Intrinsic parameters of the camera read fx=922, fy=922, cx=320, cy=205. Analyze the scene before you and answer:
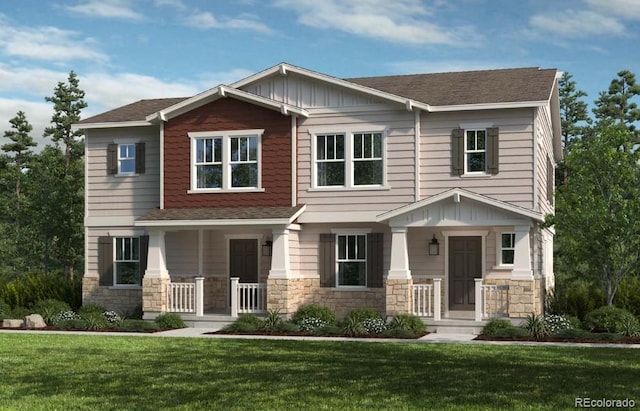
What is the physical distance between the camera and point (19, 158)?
51.9 meters

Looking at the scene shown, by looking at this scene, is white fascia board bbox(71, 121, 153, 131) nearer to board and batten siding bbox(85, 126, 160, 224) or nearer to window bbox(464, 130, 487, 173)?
board and batten siding bbox(85, 126, 160, 224)

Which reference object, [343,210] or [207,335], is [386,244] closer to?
[343,210]

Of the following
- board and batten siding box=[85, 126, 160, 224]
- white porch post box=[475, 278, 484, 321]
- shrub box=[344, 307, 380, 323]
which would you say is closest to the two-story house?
white porch post box=[475, 278, 484, 321]

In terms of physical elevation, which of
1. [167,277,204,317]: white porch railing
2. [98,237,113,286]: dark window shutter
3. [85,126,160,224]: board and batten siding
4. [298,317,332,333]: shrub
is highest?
[85,126,160,224]: board and batten siding

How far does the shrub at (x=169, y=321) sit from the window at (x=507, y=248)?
8.82m

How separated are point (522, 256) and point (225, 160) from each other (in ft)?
28.6

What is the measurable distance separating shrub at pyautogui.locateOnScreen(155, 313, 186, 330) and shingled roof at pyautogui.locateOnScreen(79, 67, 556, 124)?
628 centimetres

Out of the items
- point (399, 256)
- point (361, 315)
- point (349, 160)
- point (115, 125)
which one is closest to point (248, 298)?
point (361, 315)

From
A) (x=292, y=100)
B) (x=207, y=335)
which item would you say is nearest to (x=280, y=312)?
(x=207, y=335)

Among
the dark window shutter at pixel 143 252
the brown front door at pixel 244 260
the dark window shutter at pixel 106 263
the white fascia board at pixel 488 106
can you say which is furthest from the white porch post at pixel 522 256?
the dark window shutter at pixel 106 263

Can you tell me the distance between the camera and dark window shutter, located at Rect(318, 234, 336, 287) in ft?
84.2

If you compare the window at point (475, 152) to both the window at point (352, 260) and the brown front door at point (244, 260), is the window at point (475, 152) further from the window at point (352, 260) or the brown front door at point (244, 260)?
the brown front door at point (244, 260)

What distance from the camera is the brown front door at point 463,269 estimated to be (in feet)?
82.7

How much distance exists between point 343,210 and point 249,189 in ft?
9.00
